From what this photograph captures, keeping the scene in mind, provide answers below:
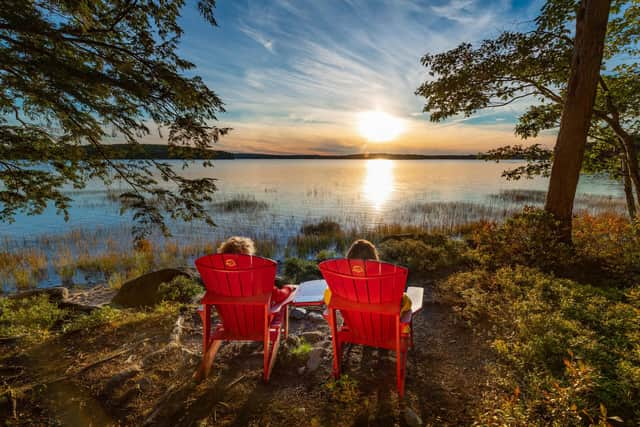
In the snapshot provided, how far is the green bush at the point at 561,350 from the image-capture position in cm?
169

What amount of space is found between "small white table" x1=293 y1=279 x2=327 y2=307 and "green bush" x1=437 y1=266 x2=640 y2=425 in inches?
75.2

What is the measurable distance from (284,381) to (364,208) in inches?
634

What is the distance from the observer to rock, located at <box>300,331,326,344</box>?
3570 mm

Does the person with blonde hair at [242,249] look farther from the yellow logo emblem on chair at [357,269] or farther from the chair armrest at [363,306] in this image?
the yellow logo emblem on chair at [357,269]

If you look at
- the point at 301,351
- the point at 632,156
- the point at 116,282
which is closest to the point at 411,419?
the point at 301,351

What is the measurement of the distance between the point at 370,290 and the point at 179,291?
409 cm

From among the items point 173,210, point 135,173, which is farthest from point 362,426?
point 135,173

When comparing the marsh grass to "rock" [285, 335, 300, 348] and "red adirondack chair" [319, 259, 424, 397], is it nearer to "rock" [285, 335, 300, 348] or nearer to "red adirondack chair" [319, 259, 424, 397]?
"rock" [285, 335, 300, 348]

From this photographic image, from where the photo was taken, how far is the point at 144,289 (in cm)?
584

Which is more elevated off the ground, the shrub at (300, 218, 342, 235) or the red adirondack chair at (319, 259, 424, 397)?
the red adirondack chair at (319, 259, 424, 397)

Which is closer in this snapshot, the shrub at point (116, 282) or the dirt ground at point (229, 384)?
the dirt ground at point (229, 384)

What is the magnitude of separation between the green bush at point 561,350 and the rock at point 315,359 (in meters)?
1.52

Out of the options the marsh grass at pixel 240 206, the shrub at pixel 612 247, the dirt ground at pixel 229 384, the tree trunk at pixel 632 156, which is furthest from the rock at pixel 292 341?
the marsh grass at pixel 240 206

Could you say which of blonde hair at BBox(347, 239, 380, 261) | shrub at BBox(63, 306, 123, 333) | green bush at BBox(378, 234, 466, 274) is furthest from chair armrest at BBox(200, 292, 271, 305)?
green bush at BBox(378, 234, 466, 274)
